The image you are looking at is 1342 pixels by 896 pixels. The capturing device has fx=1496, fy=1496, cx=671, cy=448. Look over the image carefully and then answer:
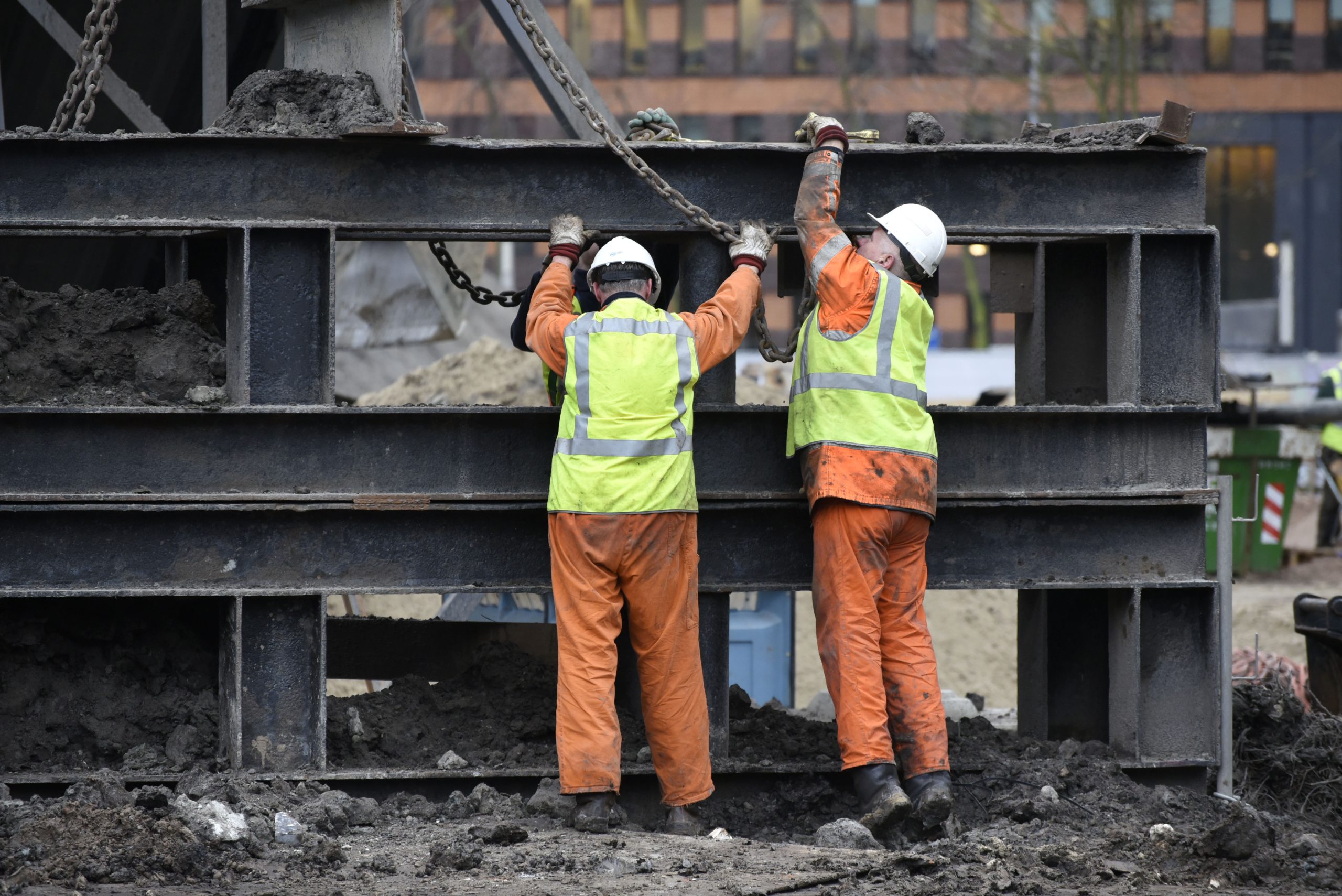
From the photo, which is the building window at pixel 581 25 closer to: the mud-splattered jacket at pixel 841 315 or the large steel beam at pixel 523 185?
the large steel beam at pixel 523 185

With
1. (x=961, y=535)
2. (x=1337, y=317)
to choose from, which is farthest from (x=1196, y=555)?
(x=1337, y=317)

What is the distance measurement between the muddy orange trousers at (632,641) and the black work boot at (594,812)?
61 mm

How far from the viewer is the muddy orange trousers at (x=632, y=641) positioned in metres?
5.18

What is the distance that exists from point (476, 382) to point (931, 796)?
8.31m

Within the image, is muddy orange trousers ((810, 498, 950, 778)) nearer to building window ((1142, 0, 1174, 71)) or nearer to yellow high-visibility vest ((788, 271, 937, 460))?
yellow high-visibility vest ((788, 271, 937, 460))

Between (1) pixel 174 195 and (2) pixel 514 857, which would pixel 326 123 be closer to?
(1) pixel 174 195

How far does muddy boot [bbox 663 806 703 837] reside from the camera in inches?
210

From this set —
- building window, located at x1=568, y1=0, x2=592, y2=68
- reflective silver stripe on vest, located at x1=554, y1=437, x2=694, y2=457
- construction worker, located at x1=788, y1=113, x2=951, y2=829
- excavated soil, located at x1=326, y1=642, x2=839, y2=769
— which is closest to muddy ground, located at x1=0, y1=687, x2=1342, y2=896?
excavated soil, located at x1=326, y1=642, x2=839, y2=769

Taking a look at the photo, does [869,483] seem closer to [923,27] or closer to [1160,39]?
[1160,39]

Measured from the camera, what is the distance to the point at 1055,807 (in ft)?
17.6

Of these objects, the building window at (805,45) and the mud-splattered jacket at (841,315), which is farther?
the building window at (805,45)

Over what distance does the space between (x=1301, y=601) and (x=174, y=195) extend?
5.18m

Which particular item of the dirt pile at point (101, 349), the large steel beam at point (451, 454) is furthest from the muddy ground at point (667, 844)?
the dirt pile at point (101, 349)

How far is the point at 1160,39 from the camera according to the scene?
3456cm
